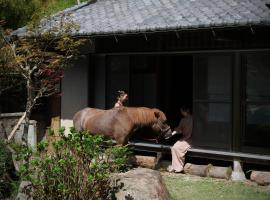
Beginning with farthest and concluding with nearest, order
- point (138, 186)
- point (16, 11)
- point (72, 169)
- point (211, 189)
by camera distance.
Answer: point (16, 11) → point (211, 189) → point (138, 186) → point (72, 169)

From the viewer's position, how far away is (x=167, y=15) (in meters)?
11.6

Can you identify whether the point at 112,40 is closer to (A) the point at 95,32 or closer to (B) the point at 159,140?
(A) the point at 95,32

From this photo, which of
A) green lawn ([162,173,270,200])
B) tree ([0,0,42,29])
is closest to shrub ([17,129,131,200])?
green lawn ([162,173,270,200])

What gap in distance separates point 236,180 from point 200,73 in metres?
2.43

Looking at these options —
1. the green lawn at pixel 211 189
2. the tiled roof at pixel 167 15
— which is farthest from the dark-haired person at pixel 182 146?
the tiled roof at pixel 167 15

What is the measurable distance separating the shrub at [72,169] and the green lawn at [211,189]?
246 cm

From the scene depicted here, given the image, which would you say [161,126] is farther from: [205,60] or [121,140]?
[205,60]

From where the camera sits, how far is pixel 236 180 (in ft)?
34.4

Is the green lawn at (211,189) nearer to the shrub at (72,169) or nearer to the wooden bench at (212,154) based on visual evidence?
the wooden bench at (212,154)

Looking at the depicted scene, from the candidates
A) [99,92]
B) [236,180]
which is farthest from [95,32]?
[236,180]

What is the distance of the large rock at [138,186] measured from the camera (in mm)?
6797

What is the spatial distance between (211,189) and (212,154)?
136cm

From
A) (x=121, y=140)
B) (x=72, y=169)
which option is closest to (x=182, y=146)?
(x=121, y=140)

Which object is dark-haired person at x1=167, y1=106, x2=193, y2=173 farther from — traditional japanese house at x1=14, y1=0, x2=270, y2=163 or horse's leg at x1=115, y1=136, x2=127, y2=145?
horse's leg at x1=115, y1=136, x2=127, y2=145
